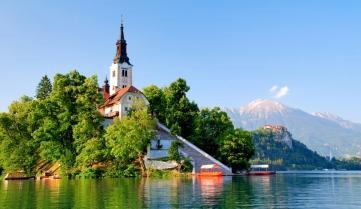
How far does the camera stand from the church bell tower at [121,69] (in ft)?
395

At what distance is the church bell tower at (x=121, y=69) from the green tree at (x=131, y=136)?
1547 inches

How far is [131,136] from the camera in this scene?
7825cm

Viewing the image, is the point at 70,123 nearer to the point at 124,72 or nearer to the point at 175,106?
the point at 175,106

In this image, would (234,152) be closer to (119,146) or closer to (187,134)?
(187,134)

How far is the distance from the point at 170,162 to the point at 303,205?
177ft

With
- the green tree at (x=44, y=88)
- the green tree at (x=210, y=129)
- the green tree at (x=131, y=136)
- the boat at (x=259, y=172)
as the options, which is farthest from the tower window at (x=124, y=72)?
the green tree at (x=131, y=136)

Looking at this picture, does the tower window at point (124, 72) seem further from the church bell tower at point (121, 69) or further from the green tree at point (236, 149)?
the green tree at point (236, 149)

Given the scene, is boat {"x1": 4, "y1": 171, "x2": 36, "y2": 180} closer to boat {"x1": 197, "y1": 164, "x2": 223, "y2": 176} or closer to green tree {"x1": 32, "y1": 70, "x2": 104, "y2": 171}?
green tree {"x1": 32, "y1": 70, "x2": 104, "y2": 171}

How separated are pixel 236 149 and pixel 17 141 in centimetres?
3807

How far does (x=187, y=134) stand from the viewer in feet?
315

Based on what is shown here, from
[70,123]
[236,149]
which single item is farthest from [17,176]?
[236,149]

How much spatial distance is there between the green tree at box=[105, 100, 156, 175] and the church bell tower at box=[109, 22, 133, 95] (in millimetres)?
39303

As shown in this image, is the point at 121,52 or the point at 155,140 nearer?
the point at 155,140

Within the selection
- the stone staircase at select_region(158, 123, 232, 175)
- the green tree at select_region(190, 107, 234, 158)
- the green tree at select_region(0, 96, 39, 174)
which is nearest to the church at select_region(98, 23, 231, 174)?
the stone staircase at select_region(158, 123, 232, 175)
